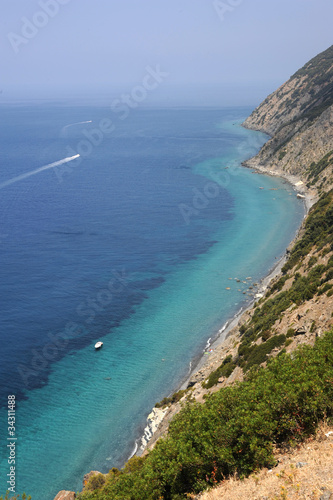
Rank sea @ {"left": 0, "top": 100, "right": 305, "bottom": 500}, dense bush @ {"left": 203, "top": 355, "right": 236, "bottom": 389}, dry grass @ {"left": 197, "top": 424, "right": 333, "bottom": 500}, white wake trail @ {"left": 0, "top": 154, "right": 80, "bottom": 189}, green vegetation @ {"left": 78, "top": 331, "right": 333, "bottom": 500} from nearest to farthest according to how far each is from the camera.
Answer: dry grass @ {"left": 197, "top": 424, "right": 333, "bottom": 500} → green vegetation @ {"left": 78, "top": 331, "right": 333, "bottom": 500} → dense bush @ {"left": 203, "top": 355, "right": 236, "bottom": 389} → sea @ {"left": 0, "top": 100, "right": 305, "bottom": 500} → white wake trail @ {"left": 0, "top": 154, "right": 80, "bottom": 189}

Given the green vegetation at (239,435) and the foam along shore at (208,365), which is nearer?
the green vegetation at (239,435)

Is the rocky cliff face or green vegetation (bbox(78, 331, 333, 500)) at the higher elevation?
the rocky cliff face

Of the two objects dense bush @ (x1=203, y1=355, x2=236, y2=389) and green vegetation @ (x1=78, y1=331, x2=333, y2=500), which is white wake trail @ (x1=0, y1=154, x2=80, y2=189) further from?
green vegetation @ (x1=78, y1=331, x2=333, y2=500)

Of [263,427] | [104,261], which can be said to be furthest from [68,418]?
[104,261]

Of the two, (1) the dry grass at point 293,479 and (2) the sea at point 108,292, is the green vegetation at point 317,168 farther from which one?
(1) the dry grass at point 293,479

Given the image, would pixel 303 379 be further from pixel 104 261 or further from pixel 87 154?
pixel 87 154

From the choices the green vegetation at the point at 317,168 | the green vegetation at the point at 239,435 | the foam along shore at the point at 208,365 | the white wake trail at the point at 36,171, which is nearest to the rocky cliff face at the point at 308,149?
the green vegetation at the point at 317,168

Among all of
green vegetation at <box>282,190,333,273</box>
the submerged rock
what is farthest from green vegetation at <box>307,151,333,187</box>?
the submerged rock

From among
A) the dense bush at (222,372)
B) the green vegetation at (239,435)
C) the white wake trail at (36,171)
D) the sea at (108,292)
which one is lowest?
the white wake trail at (36,171)
